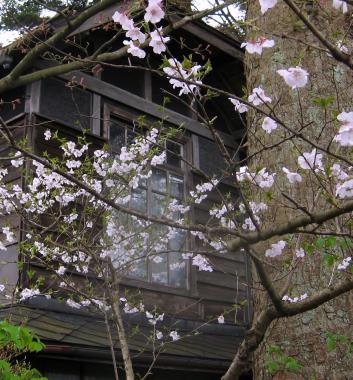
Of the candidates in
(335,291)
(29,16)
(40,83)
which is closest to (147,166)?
(40,83)

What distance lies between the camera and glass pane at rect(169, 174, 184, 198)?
8.33 meters

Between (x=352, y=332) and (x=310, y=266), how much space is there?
0.45 m

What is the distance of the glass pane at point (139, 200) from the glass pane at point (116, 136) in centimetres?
59

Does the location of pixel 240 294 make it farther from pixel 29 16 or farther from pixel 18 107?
pixel 29 16

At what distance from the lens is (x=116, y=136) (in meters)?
7.80

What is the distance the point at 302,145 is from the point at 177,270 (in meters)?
4.28

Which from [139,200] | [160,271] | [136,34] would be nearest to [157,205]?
[139,200]

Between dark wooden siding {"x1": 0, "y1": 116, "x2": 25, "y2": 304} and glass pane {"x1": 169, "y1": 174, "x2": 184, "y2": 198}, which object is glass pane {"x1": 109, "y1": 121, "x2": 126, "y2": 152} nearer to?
glass pane {"x1": 169, "y1": 174, "x2": 184, "y2": 198}

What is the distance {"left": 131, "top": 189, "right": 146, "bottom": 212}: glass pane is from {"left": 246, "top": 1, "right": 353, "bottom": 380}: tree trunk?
341 centimetres

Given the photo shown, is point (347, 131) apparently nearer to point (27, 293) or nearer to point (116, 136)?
point (27, 293)

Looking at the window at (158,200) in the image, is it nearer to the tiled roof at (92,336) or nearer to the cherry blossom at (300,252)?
the tiled roof at (92,336)

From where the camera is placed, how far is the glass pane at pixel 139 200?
7.73 metres

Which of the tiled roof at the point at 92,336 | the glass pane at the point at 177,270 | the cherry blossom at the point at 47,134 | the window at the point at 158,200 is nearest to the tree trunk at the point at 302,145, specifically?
the tiled roof at the point at 92,336

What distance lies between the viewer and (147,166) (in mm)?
6793
